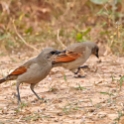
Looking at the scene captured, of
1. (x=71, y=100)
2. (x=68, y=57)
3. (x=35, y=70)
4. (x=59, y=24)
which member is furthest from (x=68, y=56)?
(x=59, y=24)

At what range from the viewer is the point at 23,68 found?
21.3 feet

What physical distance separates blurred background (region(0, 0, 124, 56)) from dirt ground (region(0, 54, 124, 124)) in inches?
42.9

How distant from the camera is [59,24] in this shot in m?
12.3

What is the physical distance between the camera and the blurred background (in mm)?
9312

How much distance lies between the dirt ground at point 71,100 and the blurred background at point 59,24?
42.9 inches

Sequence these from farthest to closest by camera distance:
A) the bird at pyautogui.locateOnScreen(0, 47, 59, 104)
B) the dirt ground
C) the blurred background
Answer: the blurred background → the bird at pyautogui.locateOnScreen(0, 47, 59, 104) → the dirt ground

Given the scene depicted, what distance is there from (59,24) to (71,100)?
6.17m

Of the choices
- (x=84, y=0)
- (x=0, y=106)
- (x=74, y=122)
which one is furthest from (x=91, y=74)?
(x=84, y=0)

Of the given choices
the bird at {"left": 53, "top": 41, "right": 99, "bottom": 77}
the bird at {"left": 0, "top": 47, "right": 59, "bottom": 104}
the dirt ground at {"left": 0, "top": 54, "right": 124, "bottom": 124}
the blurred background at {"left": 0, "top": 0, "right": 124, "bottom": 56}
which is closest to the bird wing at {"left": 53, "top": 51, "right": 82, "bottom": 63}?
the bird at {"left": 53, "top": 41, "right": 99, "bottom": 77}

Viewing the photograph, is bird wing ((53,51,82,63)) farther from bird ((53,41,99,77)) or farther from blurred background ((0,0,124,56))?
blurred background ((0,0,124,56))

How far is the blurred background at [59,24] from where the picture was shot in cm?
931

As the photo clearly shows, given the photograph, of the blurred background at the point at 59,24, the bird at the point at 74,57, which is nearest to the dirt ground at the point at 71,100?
the bird at the point at 74,57

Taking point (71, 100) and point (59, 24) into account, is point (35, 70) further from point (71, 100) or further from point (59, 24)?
point (59, 24)

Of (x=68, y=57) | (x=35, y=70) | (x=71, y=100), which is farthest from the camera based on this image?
(x=68, y=57)
